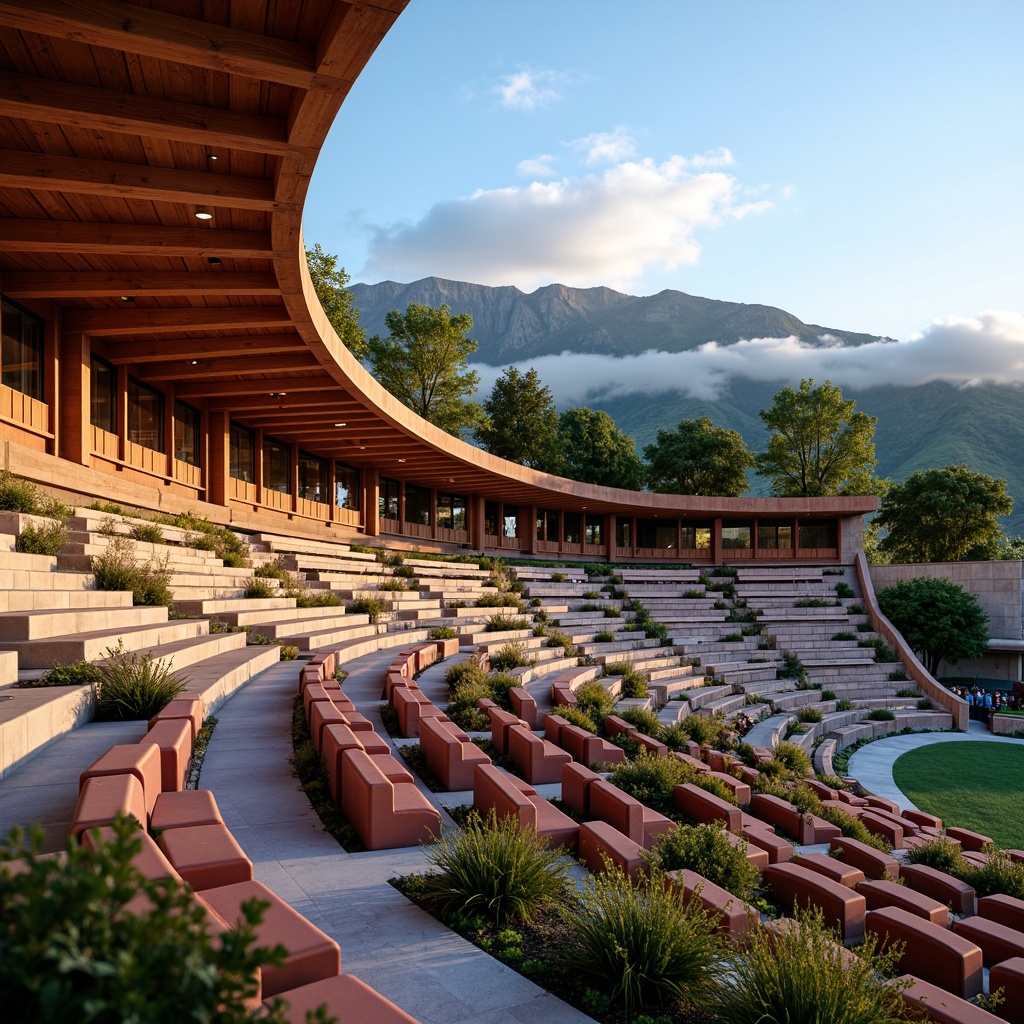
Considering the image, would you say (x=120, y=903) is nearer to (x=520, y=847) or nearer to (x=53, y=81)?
(x=520, y=847)

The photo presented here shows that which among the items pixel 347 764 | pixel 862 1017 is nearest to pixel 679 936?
pixel 862 1017

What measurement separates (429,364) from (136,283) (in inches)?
1220

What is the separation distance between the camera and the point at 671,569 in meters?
35.5

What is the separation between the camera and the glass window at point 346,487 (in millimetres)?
29227

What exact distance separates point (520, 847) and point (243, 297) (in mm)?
11715

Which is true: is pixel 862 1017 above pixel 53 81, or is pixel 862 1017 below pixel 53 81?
below

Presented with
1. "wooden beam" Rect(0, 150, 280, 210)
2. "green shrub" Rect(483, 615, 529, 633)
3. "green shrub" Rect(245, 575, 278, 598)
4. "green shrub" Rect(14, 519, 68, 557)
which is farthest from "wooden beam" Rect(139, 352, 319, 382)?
"green shrub" Rect(14, 519, 68, 557)

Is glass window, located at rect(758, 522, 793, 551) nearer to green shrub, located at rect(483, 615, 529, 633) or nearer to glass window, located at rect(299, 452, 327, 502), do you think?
glass window, located at rect(299, 452, 327, 502)

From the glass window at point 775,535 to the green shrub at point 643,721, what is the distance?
108ft

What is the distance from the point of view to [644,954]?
12.0 ft

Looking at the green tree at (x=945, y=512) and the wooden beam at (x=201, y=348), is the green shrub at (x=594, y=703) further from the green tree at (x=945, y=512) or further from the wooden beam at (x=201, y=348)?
the green tree at (x=945, y=512)

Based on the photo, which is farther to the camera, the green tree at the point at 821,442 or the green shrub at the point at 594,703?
the green tree at the point at 821,442

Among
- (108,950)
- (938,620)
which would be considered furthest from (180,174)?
(938,620)

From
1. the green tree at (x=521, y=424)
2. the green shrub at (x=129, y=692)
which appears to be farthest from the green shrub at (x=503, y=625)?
the green tree at (x=521, y=424)
